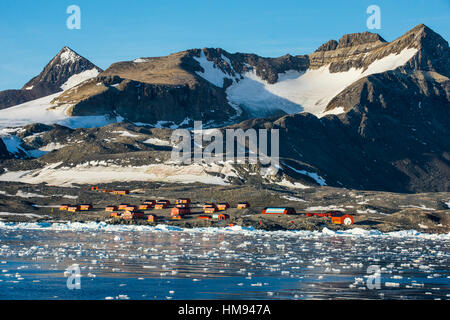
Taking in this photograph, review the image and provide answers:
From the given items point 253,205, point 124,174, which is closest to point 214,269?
point 253,205

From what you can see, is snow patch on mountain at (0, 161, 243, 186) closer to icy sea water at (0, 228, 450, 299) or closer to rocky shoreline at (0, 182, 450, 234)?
rocky shoreline at (0, 182, 450, 234)

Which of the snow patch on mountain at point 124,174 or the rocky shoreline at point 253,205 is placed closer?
the rocky shoreline at point 253,205

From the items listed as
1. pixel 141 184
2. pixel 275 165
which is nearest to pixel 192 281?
pixel 141 184

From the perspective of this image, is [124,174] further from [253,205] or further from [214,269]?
[214,269]

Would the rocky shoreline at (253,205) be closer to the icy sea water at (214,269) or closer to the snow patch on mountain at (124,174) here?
the snow patch on mountain at (124,174)

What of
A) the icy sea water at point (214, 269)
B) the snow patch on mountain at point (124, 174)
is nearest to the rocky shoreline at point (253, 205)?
the snow patch on mountain at point (124, 174)

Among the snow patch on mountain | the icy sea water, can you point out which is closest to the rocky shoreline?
the snow patch on mountain

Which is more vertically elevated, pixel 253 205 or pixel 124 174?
pixel 124 174

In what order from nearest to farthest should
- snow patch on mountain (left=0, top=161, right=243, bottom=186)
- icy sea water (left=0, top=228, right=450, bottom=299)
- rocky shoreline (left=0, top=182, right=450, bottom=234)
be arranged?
icy sea water (left=0, top=228, right=450, bottom=299)
rocky shoreline (left=0, top=182, right=450, bottom=234)
snow patch on mountain (left=0, top=161, right=243, bottom=186)
